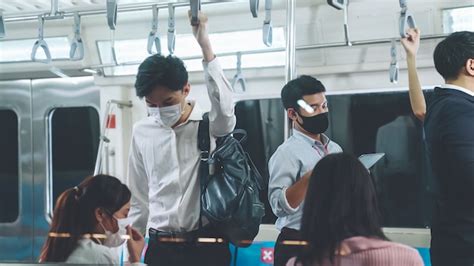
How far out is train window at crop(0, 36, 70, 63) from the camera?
240cm

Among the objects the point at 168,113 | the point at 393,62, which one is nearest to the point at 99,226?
the point at 168,113

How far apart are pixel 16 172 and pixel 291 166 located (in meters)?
1.17

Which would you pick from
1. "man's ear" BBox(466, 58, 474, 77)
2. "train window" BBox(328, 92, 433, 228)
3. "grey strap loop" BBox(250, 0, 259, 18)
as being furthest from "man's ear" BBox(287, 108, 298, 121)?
"man's ear" BBox(466, 58, 474, 77)

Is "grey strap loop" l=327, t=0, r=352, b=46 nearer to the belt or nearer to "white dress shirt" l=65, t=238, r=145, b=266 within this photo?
the belt

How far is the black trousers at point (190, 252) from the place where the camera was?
7.25ft

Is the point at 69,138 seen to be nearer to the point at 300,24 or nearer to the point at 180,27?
the point at 180,27

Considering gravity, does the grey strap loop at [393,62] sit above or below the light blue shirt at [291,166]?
above

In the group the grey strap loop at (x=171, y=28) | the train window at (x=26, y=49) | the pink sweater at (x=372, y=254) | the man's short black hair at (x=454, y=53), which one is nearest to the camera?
the pink sweater at (x=372, y=254)

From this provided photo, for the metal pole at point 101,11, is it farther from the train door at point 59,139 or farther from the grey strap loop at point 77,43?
the train door at point 59,139

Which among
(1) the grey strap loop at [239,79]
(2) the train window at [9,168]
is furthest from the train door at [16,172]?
(1) the grey strap loop at [239,79]

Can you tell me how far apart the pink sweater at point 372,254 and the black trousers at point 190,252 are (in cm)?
58

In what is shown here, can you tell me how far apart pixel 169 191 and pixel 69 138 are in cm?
49

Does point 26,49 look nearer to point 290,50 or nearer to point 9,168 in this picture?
point 9,168

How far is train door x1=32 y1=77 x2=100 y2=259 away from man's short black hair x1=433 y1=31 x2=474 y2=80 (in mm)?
1260
